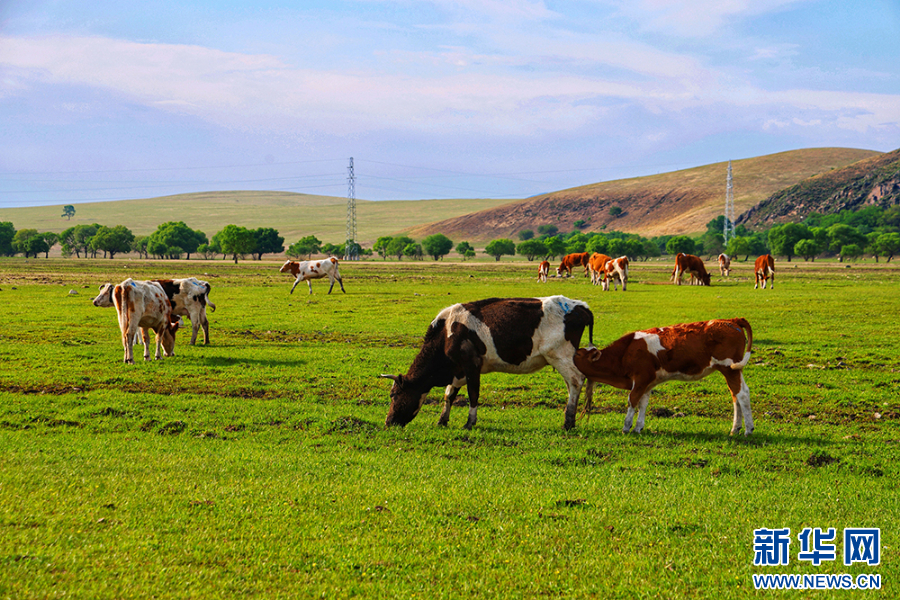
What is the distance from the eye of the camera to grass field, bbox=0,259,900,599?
5633 mm

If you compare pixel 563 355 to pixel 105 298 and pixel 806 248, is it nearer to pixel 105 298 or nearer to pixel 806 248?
pixel 105 298

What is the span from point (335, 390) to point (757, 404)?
28.9 ft

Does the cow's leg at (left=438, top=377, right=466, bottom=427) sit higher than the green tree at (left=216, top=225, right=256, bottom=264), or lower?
lower

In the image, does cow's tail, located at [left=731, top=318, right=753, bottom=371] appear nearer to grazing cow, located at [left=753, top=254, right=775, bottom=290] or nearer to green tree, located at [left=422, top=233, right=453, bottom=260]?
grazing cow, located at [left=753, top=254, right=775, bottom=290]

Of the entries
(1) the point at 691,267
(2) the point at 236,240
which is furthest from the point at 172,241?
(1) the point at 691,267

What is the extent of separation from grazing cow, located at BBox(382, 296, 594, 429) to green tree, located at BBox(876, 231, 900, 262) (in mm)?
144306

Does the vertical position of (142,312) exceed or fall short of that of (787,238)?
it falls short

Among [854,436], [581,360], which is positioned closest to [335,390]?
[581,360]

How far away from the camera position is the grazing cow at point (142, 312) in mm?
17703

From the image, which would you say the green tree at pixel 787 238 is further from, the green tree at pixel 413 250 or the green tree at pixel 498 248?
the green tree at pixel 413 250

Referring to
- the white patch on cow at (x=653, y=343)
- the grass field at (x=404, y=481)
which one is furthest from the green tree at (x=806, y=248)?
the white patch on cow at (x=653, y=343)

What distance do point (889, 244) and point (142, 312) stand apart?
147 metres

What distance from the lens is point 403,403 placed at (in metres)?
11.6

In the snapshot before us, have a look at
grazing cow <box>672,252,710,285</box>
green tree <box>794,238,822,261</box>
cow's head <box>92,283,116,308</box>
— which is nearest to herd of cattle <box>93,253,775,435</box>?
cow's head <box>92,283,116,308</box>
